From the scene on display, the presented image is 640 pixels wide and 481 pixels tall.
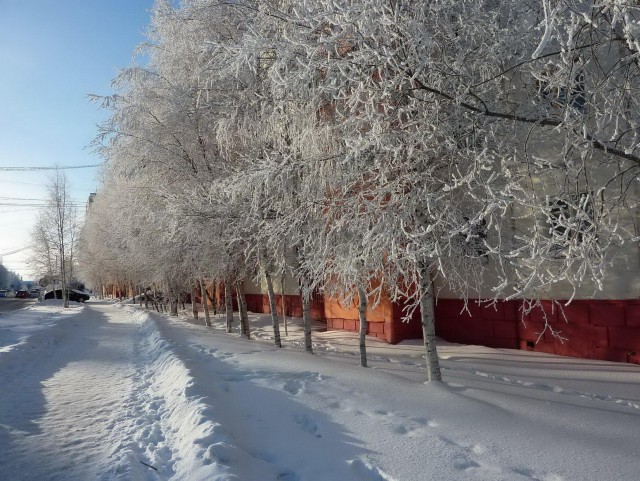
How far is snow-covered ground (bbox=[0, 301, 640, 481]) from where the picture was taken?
12.4 feet

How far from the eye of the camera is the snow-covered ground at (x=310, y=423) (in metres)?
3.79

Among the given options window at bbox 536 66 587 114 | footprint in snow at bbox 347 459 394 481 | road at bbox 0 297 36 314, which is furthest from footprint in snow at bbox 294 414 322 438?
road at bbox 0 297 36 314

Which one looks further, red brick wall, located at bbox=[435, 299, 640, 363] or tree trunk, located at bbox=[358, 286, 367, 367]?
red brick wall, located at bbox=[435, 299, 640, 363]

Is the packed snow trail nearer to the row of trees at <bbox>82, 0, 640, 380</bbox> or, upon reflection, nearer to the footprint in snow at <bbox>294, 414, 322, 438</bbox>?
the footprint in snow at <bbox>294, 414, 322, 438</bbox>

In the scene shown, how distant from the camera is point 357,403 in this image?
17.4 feet

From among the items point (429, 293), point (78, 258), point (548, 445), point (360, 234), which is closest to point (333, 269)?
point (360, 234)

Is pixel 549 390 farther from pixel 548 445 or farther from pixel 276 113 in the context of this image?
pixel 276 113

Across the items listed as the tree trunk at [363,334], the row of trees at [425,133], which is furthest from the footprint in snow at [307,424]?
the tree trunk at [363,334]

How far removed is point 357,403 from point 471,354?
624cm

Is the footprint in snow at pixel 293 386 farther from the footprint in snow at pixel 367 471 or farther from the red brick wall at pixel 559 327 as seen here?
the red brick wall at pixel 559 327

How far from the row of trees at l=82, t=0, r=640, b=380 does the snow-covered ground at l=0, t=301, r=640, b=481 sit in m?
1.29

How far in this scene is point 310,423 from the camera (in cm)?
488

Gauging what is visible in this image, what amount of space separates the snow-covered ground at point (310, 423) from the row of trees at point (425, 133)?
1291 millimetres

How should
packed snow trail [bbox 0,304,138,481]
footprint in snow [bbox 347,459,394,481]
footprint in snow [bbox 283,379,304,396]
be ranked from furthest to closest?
footprint in snow [bbox 283,379,304,396], packed snow trail [bbox 0,304,138,481], footprint in snow [bbox 347,459,394,481]
